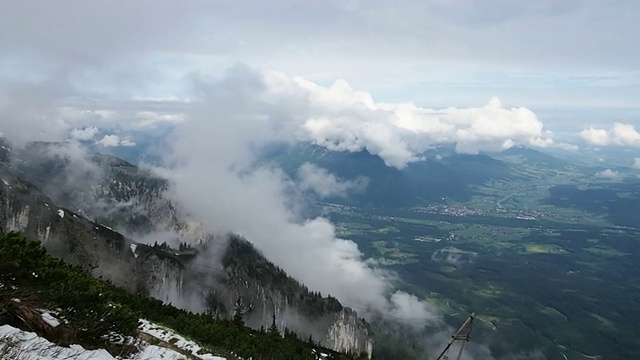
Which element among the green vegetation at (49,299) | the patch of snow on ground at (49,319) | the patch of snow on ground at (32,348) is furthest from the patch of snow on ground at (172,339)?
the patch of snow on ground at (32,348)

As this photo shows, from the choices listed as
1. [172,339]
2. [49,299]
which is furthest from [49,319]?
[172,339]

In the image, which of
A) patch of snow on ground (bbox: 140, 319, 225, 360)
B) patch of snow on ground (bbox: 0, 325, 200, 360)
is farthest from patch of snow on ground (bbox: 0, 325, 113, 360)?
patch of snow on ground (bbox: 140, 319, 225, 360)

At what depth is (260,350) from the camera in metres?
77.4

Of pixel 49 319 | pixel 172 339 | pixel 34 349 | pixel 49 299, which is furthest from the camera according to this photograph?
pixel 172 339

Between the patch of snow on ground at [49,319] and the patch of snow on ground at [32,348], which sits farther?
the patch of snow on ground at [49,319]

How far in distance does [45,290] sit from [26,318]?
3492 millimetres

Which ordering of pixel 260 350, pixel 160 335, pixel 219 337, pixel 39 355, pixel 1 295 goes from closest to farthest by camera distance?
pixel 39 355, pixel 1 295, pixel 160 335, pixel 219 337, pixel 260 350

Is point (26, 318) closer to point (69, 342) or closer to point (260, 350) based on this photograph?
point (69, 342)

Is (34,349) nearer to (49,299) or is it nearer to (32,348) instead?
(32,348)

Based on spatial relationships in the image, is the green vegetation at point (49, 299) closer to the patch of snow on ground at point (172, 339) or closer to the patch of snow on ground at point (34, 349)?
the patch of snow on ground at point (34, 349)

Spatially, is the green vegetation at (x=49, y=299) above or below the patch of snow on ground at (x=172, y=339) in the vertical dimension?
above

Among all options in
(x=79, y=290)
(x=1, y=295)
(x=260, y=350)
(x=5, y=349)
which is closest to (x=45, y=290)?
(x=79, y=290)

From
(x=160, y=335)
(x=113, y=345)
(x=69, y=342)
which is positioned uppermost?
(x=69, y=342)

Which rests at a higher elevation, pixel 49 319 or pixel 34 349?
pixel 34 349
